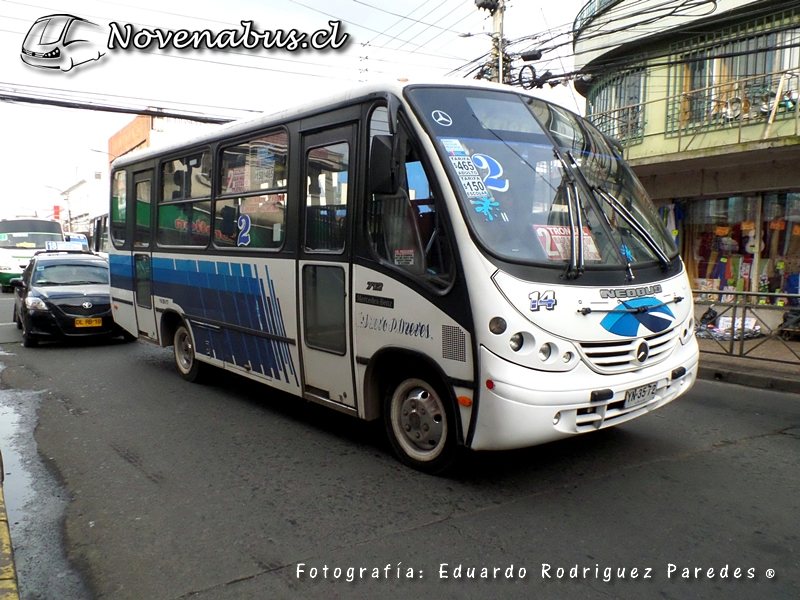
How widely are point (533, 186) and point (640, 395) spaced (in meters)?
1.59

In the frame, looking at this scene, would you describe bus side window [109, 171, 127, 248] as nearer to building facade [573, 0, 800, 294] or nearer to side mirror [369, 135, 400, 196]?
side mirror [369, 135, 400, 196]

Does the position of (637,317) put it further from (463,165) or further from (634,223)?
(463,165)

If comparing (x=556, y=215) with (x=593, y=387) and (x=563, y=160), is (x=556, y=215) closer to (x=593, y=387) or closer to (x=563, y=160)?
(x=563, y=160)

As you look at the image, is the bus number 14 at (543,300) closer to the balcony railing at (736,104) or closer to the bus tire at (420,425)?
the bus tire at (420,425)

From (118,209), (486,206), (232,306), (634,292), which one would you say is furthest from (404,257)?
(118,209)

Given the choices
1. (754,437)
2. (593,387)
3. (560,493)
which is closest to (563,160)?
(593,387)

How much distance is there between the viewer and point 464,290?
168 inches

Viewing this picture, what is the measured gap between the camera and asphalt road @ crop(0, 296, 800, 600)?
3.45 meters

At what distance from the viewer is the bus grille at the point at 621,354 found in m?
4.34

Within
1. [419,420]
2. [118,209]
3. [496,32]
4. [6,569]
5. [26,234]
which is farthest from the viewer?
[26,234]

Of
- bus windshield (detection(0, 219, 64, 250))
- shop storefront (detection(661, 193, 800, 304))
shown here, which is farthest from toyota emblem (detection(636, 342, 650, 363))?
bus windshield (detection(0, 219, 64, 250))

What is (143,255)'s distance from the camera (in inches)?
347

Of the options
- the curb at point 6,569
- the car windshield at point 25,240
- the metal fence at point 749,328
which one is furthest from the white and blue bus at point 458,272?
the car windshield at point 25,240

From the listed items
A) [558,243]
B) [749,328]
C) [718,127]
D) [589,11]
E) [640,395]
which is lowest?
[749,328]
